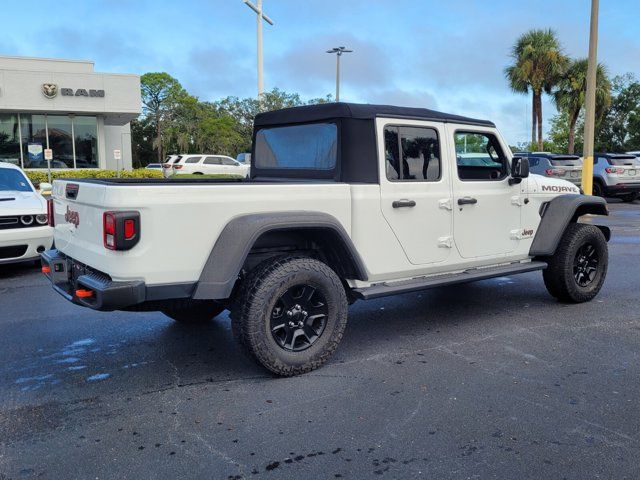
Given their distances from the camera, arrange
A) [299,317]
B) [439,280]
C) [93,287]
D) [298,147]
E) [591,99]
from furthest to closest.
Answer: [591,99], [298,147], [439,280], [299,317], [93,287]

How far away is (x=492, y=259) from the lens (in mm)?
5367

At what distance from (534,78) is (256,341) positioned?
35750 mm

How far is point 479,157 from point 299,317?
2.47 meters

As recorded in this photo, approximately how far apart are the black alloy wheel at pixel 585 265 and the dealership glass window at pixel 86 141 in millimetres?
26078

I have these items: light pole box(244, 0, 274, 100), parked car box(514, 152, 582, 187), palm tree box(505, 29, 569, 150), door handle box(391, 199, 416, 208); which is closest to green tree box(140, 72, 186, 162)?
light pole box(244, 0, 274, 100)

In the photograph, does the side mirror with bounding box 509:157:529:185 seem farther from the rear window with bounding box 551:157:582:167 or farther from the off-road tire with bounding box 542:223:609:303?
the rear window with bounding box 551:157:582:167

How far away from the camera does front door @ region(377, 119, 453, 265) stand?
4.57m

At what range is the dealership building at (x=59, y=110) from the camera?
25.6m

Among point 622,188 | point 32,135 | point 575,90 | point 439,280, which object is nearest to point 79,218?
point 439,280

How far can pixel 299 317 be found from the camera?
4141 mm

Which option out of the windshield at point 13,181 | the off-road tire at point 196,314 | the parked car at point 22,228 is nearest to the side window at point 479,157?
the off-road tire at point 196,314

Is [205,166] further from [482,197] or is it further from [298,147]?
[482,197]

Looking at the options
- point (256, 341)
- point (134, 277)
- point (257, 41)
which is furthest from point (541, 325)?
point (257, 41)

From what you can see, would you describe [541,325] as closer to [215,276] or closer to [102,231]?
[215,276]
